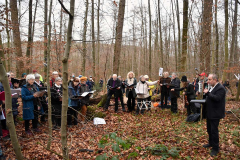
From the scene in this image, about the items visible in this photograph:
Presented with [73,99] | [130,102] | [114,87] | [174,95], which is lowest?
[130,102]

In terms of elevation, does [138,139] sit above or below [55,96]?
below

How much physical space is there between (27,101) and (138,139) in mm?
3676

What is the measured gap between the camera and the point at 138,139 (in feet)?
16.9

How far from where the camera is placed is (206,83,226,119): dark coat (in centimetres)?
396

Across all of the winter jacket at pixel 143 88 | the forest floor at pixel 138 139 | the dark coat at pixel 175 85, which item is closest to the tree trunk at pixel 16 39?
the forest floor at pixel 138 139

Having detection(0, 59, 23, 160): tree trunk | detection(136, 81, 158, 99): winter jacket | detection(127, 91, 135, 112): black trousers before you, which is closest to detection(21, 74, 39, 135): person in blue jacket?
detection(0, 59, 23, 160): tree trunk

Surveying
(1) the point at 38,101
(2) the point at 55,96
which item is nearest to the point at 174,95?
(2) the point at 55,96

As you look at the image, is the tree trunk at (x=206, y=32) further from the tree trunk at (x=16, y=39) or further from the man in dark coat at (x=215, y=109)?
the tree trunk at (x=16, y=39)

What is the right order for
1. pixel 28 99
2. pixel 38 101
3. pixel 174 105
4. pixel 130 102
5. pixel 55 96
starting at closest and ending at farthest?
pixel 28 99, pixel 38 101, pixel 55 96, pixel 174 105, pixel 130 102

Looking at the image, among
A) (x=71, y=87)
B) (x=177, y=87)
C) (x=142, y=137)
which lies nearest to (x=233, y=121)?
(x=177, y=87)

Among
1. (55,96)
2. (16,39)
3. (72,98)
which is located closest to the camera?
(55,96)

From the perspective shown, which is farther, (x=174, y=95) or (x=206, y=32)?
(x=174, y=95)

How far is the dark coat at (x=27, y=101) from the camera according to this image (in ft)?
16.4

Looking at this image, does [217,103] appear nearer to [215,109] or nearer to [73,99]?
[215,109]
